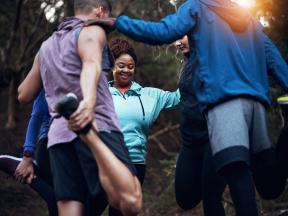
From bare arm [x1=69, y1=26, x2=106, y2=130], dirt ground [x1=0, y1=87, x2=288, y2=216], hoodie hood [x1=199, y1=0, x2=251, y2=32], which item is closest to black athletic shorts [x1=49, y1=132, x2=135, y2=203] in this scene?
bare arm [x1=69, y1=26, x2=106, y2=130]

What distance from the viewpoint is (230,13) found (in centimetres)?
355

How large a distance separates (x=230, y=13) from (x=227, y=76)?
0.44 m

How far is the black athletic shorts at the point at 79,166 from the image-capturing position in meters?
3.22

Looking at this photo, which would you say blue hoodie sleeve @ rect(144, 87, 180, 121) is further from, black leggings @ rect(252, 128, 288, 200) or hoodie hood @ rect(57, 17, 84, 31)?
hoodie hood @ rect(57, 17, 84, 31)

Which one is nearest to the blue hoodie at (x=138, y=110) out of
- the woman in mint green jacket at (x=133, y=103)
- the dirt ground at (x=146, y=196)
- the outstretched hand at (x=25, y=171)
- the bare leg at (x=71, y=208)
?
the woman in mint green jacket at (x=133, y=103)

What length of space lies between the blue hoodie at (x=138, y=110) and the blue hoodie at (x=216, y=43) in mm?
1044

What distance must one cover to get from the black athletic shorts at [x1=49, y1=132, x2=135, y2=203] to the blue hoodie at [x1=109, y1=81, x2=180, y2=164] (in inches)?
42.5

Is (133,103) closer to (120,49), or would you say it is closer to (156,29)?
(120,49)

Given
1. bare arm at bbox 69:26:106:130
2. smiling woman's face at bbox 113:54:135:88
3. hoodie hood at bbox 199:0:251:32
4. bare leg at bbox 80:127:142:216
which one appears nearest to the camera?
bare arm at bbox 69:26:106:130

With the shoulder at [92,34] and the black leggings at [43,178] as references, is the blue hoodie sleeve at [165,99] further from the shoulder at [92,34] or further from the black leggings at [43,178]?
the shoulder at [92,34]

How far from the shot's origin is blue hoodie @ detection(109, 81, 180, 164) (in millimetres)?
4434

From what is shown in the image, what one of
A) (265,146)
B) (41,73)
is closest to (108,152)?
(41,73)

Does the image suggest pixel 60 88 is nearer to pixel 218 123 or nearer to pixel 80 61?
pixel 80 61

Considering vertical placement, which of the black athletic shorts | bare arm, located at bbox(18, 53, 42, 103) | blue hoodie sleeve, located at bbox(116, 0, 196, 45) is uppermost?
blue hoodie sleeve, located at bbox(116, 0, 196, 45)
